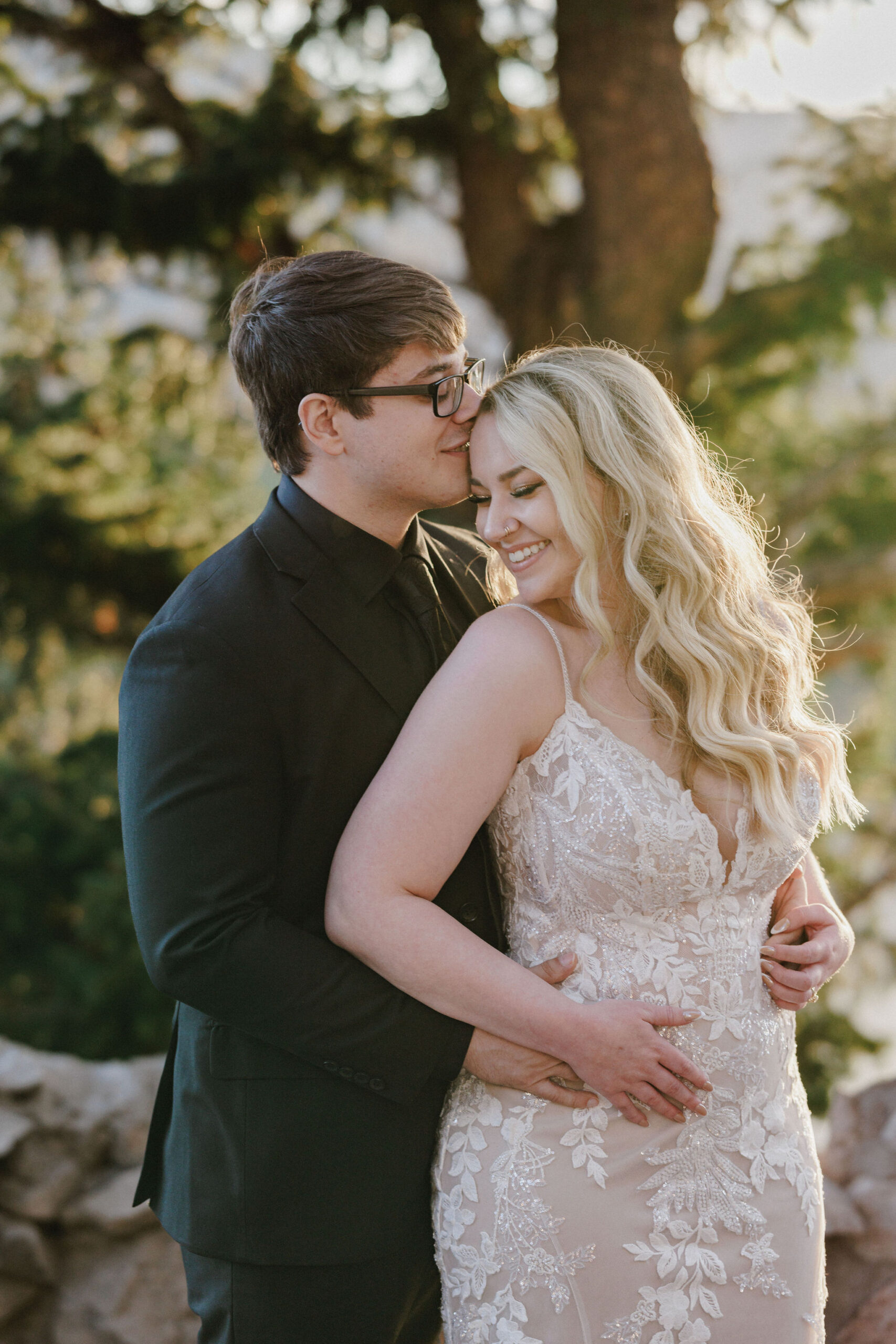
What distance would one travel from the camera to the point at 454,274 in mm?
5543

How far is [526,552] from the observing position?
1815 millimetres

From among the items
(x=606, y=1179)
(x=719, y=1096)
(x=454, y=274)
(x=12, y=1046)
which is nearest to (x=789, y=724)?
(x=719, y=1096)

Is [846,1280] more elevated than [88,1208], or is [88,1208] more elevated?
[846,1280]

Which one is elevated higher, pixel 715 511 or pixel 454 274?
pixel 715 511

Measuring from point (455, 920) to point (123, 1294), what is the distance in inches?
87.1

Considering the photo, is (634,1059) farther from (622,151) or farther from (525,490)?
(622,151)

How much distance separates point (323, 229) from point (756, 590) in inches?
149

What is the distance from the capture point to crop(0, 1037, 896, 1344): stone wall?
2.95 m

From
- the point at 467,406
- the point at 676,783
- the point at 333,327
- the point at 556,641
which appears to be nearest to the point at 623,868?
the point at 676,783

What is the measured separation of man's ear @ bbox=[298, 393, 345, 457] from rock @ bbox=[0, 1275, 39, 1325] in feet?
8.61

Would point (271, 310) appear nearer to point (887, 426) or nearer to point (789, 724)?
point (789, 724)

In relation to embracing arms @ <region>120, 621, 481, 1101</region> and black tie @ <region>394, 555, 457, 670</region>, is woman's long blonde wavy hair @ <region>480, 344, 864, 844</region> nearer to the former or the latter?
black tie @ <region>394, 555, 457, 670</region>

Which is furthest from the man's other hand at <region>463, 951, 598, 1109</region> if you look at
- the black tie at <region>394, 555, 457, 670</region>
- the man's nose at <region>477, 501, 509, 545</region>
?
the man's nose at <region>477, 501, 509, 545</region>

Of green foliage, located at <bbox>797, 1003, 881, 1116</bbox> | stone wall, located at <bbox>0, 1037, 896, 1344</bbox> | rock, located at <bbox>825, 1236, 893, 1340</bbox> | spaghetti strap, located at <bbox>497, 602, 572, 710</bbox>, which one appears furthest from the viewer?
green foliage, located at <bbox>797, 1003, 881, 1116</bbox>
